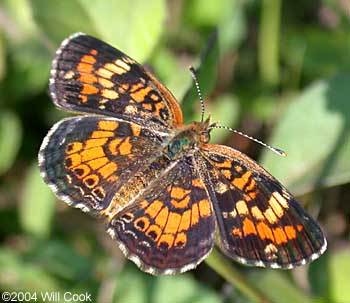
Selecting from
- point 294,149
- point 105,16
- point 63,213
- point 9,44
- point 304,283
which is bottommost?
point 63,213

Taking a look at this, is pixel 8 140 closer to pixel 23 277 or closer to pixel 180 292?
pixel 23 277

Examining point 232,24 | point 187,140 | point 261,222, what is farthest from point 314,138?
point 232,24

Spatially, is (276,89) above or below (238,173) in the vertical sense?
below

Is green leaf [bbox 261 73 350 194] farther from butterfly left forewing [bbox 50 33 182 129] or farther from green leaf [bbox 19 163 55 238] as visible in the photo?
green leaf [bbox 19 163 55 238]

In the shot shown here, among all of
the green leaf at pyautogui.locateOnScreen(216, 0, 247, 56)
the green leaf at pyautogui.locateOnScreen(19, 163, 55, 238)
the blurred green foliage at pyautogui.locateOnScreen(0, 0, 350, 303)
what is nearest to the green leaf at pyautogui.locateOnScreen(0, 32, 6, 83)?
the blurred green foliage at pyautogui.locateOnScreen(0, 0, 350, 303)

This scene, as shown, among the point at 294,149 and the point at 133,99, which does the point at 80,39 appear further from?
the point at 294,149

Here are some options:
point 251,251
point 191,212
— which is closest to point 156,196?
point 191,212
